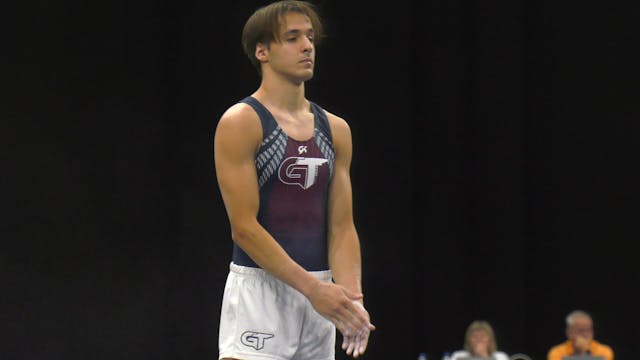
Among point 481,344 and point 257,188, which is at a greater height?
point 257,188

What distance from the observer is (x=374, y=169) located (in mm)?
8156

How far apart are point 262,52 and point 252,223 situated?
504 mm

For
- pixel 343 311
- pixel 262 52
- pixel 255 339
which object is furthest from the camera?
pixel 262 52

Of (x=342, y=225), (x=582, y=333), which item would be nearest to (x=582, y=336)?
(x=582, y=333)

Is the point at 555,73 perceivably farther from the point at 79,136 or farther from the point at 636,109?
the point at 79,136

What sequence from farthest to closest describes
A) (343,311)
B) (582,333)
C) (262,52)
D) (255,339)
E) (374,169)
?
1. (374,169)
2. (582,333)
3. (262,52)
4. (255,339)
5. (343,311)

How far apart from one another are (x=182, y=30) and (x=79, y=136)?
3.26 ft

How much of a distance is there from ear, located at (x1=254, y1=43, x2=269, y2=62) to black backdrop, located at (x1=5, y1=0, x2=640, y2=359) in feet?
13.8

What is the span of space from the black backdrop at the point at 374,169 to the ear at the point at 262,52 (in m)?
4.21

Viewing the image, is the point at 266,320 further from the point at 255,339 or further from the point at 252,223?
the point at 252,223

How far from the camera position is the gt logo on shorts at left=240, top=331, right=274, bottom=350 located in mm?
2990

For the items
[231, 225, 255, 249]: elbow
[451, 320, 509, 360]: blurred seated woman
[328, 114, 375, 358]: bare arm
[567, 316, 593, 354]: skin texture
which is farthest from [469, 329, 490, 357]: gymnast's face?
[231, 225, 255, 249]: elbow

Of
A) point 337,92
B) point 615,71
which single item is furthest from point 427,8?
point 615,71

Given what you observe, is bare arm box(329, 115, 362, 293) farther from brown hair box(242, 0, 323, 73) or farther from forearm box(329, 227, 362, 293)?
brown hair box(242, 0, 323, 73)
